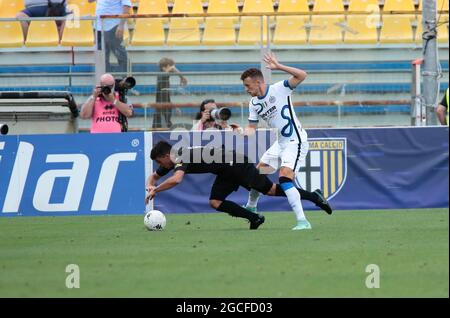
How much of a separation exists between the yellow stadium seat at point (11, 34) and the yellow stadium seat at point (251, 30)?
4.52 m

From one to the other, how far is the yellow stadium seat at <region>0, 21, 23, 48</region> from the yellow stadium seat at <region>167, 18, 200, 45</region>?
3.18 metres

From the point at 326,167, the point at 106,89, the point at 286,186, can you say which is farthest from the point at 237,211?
the point at 106,89

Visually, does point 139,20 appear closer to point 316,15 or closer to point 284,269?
point 316,15

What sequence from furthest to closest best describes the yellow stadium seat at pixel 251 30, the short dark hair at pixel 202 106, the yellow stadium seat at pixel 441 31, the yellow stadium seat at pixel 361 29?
the yellow stadium seat at pixel 441 31
the yellow stadium seat at pixel 361 29
the yellow stadium seat at pixel 251 30
the short dark hair at pixel 202 106

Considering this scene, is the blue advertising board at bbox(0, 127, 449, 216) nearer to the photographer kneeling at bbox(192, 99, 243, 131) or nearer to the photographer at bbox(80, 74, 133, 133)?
the photographer kneeling at bbox(192, 99, 243, 131)

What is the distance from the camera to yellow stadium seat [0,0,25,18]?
2222cm

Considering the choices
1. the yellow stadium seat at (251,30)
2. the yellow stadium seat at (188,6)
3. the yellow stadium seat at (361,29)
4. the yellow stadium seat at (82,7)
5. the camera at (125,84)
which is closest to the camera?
Answer: the camera at (125,84)

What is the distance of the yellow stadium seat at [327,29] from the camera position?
1877cm

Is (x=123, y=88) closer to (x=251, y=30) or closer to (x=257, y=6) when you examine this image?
(x=251, y=30)

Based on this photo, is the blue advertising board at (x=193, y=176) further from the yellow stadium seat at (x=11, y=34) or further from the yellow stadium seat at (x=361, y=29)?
the yellow stadium seat at (x=11, y=34)

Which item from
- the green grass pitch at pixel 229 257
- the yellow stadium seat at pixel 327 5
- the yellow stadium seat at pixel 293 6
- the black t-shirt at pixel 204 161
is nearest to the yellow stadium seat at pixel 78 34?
the yellow stadium seat at pixel 293 6

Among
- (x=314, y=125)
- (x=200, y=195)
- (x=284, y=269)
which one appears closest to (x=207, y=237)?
(x=284, y=269)

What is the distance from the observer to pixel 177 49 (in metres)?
19.0

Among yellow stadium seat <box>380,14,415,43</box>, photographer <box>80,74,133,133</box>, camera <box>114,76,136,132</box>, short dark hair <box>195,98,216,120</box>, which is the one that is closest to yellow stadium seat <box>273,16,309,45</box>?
yellow stadium seat <box>380,14,415,43</box>
